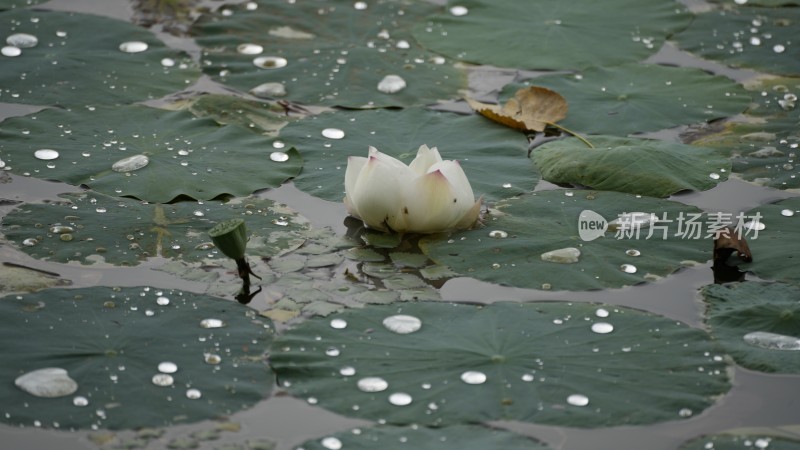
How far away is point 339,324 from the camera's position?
7.06 feet

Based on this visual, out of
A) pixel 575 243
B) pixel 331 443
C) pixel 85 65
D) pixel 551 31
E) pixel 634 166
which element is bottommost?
pixel 331 443

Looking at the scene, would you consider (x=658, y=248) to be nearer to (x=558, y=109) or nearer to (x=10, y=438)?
(x=558, y=109)

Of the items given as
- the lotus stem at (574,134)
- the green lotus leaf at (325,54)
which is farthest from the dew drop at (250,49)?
the lotus stem at (574,134)

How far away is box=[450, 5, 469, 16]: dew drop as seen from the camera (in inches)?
151

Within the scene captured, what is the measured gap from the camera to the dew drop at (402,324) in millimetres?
2131

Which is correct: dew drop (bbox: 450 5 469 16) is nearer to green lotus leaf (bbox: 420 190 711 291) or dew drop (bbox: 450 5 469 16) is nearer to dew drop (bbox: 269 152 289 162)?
dew drop (bbox: 269 152 289 162)

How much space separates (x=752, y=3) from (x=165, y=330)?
2697 millimetres

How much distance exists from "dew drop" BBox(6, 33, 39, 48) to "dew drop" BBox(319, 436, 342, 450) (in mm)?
2103

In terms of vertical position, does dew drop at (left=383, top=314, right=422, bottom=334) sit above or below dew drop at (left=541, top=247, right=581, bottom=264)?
below

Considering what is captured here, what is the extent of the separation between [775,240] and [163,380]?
1.36 metres

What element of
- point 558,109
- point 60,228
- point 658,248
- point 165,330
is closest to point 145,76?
point 60,228

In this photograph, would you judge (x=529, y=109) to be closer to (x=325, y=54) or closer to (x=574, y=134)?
(x=574, y=134)

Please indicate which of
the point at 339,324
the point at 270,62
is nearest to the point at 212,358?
the point at 339,324

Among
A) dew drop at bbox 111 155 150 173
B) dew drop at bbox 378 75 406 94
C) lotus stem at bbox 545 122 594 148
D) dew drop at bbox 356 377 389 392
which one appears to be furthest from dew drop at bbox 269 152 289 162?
dew drop at bbox 356 377 389 392
